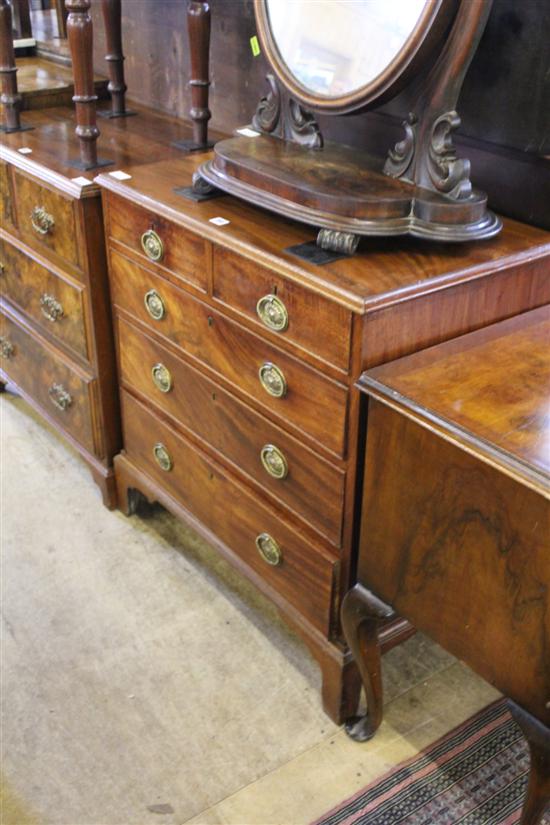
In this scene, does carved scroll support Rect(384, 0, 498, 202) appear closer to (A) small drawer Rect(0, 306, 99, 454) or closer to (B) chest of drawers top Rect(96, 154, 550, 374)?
(B) chest of drawers top Rect(96, 154, 550, 374)

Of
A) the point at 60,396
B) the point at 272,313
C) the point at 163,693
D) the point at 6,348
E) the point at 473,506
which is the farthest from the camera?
the point at 6,348

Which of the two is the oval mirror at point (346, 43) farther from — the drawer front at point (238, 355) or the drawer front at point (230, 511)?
the drawer front at point (230, 511)

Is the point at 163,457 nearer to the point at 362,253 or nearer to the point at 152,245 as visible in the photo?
the point at 152,245

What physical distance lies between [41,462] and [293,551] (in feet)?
3.79

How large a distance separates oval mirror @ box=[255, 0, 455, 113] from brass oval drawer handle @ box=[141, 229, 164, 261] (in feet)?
1.29

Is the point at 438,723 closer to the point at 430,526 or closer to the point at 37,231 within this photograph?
the point at 430,526

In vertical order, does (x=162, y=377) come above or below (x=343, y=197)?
below

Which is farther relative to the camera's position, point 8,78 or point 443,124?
point 8,78

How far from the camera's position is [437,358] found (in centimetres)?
140

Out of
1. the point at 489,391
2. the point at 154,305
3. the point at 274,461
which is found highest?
the point at 489,391

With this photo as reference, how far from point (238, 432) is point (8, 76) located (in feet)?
4.06

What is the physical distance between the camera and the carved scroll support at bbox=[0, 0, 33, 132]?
7.34 ft

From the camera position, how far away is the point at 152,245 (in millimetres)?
1812

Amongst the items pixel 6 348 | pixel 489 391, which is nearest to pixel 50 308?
pixel 6 348
